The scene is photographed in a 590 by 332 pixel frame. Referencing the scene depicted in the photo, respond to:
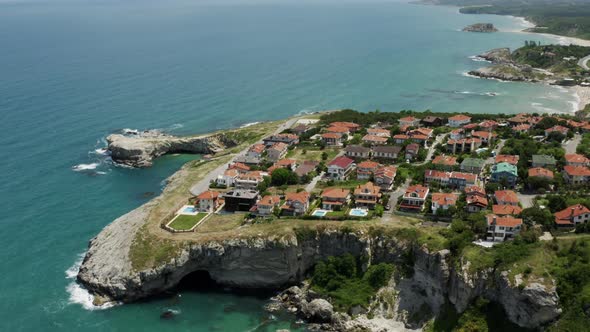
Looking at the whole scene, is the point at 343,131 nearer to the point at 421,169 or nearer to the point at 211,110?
the point at 421,169

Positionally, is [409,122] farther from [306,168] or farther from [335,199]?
[335,199]

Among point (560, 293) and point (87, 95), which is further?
point (87, 95)

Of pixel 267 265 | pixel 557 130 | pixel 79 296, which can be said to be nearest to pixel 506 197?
pixel 267 265

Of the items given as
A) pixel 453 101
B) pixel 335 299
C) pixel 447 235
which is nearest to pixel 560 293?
pixel 447 235

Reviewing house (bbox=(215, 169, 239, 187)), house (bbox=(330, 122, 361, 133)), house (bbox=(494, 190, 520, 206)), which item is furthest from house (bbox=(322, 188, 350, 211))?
house (bbox=(330, 122, 361, 133))

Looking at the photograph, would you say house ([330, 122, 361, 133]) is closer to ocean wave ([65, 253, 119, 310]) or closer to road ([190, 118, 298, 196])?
road ([190, 118, 298, 196])

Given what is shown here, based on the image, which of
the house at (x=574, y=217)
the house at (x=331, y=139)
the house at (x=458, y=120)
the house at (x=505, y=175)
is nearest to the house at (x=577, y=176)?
the house at (x=505, y=175)
